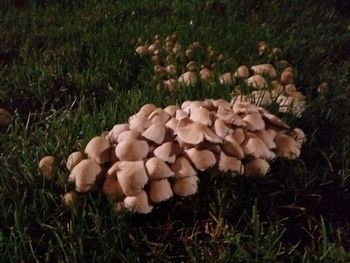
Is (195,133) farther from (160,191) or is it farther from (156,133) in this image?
(160,191)

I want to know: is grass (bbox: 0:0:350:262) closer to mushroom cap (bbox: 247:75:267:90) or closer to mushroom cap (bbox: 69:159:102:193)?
mushroom cap (bbox: 69:159:102:193)

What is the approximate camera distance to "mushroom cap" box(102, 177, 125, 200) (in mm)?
1903

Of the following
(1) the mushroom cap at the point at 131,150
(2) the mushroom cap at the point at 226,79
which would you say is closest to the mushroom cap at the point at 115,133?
(1) the mushroom cap at the point at 131,150

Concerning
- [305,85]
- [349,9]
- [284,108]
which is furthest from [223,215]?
[349,9]

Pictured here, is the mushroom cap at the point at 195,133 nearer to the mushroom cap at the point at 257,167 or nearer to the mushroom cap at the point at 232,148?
the mushroom cap at the point at 232,148

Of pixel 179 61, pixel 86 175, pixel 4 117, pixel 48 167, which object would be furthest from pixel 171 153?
pixel 179 61

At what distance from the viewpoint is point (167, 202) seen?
204cm

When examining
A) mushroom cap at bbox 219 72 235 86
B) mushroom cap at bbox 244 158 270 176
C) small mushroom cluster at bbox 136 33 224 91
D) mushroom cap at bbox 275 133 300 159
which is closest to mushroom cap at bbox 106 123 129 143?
mushroom cap at bbox 244 158 270 176

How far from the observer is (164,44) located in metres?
3.54

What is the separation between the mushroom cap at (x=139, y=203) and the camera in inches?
73.5

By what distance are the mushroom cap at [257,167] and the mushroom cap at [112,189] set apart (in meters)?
0.53

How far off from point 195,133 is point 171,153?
0.12 metres

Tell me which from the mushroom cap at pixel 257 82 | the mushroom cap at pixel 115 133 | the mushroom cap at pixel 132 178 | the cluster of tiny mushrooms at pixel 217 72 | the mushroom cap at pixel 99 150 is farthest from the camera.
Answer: the mushroom cap at pixel 257 82

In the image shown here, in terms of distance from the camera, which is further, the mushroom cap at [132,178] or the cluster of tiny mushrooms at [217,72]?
the cluster of tiny mushrooms at [217,72]
